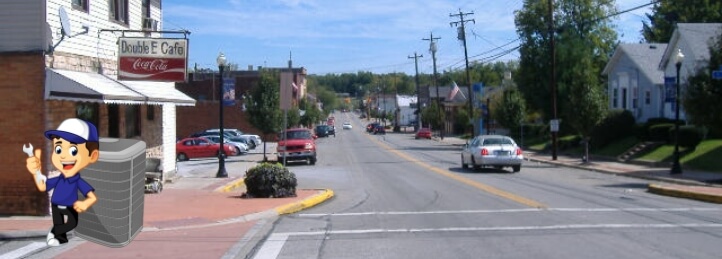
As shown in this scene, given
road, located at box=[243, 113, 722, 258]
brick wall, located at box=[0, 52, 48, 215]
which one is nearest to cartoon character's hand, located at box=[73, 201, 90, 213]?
road, located at box=[243, 113, 722, 258]

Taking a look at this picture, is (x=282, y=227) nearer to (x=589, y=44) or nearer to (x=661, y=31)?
(x=589, y=44)

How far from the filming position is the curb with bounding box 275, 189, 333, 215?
15269 mm

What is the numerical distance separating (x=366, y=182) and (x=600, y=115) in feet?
55.1

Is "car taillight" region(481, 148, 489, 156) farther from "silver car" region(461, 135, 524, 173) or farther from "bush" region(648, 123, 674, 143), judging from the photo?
"bush" region(648, 123, 674, 143)

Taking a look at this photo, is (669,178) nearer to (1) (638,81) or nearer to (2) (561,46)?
(1) (638,81)

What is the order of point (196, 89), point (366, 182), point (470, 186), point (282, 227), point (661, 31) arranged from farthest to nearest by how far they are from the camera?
point (196, 89), point (661, 31), point (366, 182), point (470, 186), point (282, 227)

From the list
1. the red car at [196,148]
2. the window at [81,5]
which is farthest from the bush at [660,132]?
the window at [81,5]

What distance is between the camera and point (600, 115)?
37.1 m

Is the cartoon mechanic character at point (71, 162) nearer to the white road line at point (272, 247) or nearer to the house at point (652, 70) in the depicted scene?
the white road line at point (272, 247)

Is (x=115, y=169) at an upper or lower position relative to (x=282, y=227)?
upper

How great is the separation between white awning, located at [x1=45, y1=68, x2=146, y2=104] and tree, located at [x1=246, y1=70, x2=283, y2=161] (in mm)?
28894

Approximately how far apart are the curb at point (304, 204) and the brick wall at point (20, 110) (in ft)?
15.1

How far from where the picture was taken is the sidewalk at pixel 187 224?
9219 mm

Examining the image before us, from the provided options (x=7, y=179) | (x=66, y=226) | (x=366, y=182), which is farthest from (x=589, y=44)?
(x=66, y=226)
